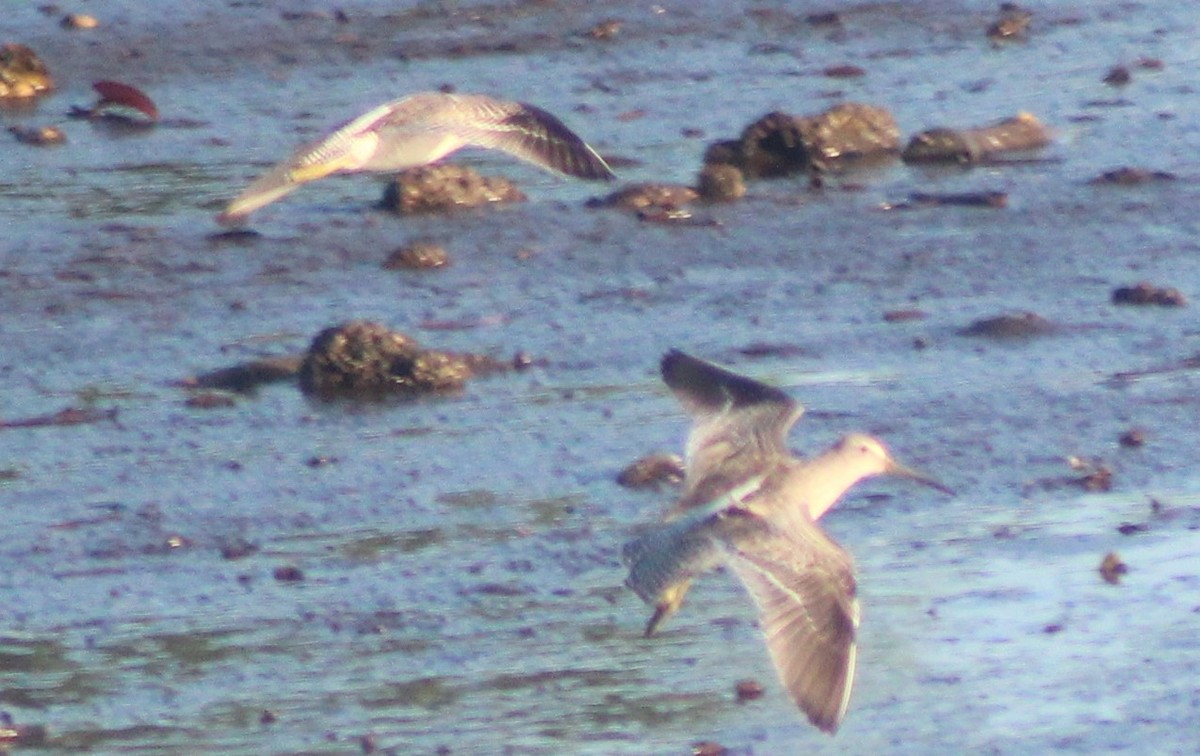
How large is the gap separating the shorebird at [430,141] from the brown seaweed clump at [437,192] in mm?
599

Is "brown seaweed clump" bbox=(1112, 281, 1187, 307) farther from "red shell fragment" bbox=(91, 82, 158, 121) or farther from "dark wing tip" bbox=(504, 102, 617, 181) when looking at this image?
"red shell fragment" bbox=(91, 82, 158, 121)

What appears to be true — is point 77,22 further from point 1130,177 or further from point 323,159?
point 1130,177

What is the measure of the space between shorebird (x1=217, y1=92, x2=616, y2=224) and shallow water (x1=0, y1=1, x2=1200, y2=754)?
1.32 feet

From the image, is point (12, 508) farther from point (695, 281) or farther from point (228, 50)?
point (228, 50)

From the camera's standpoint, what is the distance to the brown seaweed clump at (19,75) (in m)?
10.2

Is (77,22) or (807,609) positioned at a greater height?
(807,609)

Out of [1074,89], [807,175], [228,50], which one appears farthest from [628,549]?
[228,50]

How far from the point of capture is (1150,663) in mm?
5391

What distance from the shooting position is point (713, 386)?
6.06 metres

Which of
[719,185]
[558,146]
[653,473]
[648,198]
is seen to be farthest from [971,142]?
[653,473]

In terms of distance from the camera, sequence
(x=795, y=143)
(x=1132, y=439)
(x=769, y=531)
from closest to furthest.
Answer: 1. (x=769, y=531)
2. (x=1132, y=439)
3. (x=795, y=143)

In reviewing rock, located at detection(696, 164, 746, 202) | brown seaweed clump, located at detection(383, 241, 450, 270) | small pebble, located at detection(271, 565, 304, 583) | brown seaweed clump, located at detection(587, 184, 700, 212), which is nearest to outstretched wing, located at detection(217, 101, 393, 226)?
brown seaweed clump, located at detection(383, 241, 450, 270)

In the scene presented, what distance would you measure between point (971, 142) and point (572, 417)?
2863mm

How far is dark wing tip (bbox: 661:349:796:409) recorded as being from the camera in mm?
5980
